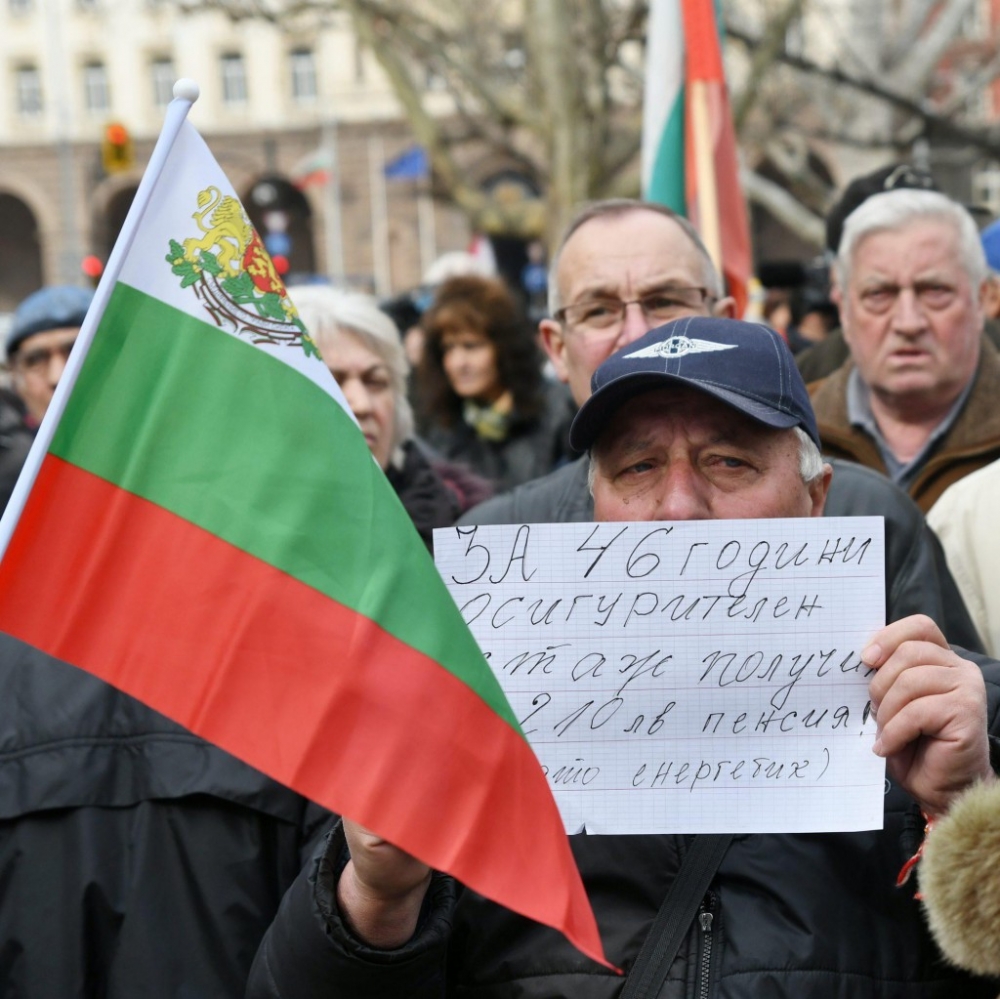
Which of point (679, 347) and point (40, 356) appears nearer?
point (679, 347)

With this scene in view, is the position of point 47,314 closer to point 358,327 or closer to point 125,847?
point 358,327

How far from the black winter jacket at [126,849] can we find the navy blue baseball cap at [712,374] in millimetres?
735

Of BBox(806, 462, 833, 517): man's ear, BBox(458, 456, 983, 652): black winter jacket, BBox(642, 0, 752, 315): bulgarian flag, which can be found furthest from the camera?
BBox(642, 0, 752, 315): bulgarian flag

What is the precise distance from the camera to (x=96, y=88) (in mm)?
44906

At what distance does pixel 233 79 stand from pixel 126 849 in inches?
1756

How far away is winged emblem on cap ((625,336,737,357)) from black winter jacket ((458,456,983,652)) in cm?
40

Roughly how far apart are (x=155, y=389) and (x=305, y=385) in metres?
0.16

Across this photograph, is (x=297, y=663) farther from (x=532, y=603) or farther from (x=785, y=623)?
(x=785, y=623)

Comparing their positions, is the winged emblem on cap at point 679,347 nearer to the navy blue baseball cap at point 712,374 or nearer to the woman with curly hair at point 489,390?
the navy blue baseball cap at point 712,374

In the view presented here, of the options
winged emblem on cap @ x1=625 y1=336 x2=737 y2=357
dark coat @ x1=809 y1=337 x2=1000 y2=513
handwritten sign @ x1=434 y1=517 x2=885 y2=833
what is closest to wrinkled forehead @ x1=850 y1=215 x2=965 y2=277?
dark coat @ x1=809 y1=337 x2=1000 y2=513

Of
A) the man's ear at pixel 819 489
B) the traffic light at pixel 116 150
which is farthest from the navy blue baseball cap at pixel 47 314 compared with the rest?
the traffic light at pixel 116 150

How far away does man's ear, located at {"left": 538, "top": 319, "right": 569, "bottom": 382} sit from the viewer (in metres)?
3.44

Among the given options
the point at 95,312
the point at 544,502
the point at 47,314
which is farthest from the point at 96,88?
the point at 95,312

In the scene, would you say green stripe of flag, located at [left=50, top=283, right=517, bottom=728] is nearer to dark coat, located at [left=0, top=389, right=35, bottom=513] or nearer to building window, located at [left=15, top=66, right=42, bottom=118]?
dark coat, located at [left=0, top=389, right=35, bottom=513]
